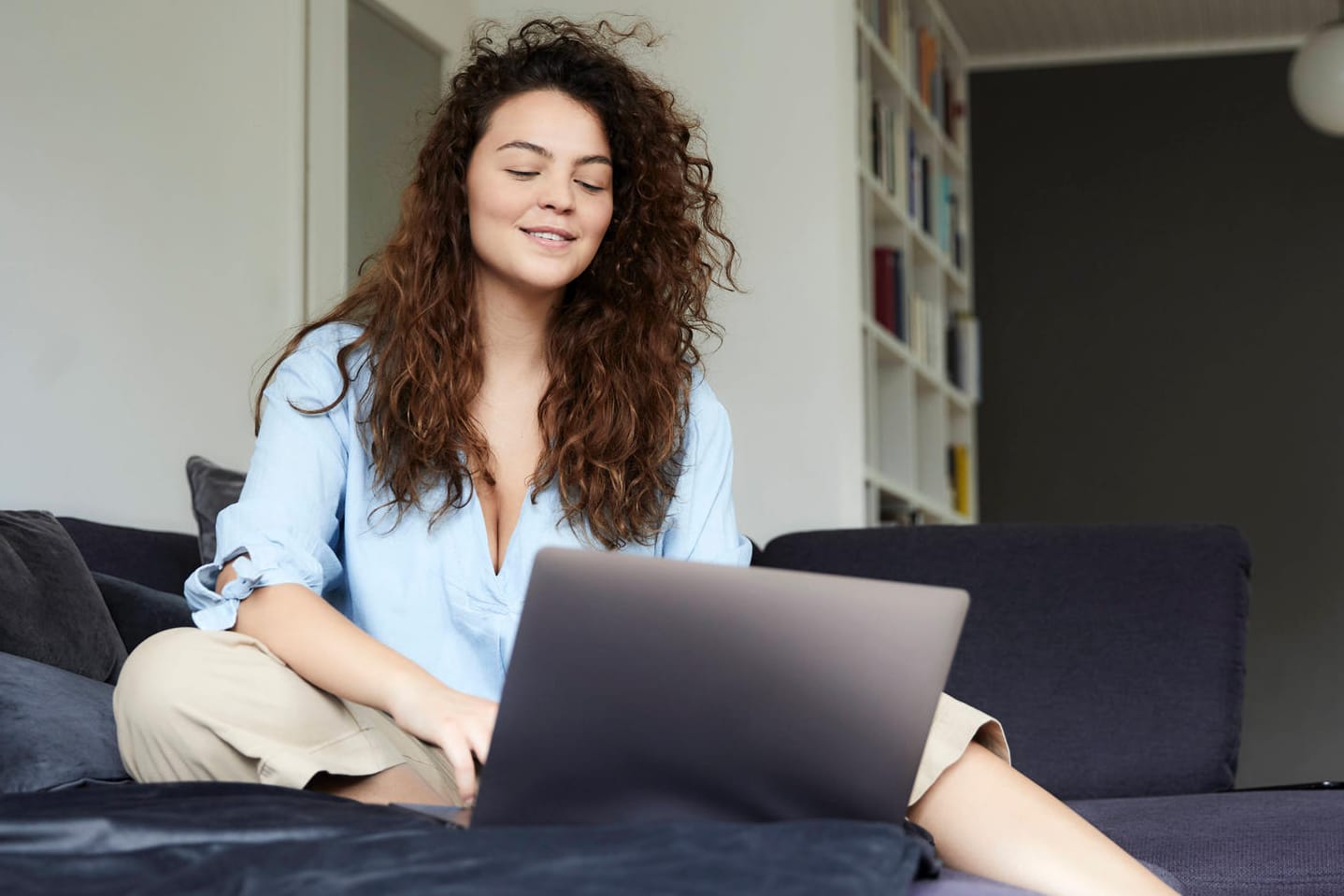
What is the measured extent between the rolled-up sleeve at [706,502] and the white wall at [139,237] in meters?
1.26

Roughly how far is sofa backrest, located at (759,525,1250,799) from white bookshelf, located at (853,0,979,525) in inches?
59.6

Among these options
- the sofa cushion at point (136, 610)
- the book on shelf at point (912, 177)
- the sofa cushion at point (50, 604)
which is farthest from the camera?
the book on shelf at point (912, 177)

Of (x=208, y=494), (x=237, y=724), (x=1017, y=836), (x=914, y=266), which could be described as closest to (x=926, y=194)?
(x=914, y=266)

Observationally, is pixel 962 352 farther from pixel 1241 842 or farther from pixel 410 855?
pixel 410 855

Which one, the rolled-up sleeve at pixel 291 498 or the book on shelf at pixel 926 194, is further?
the book on shelf at pixel 926 194

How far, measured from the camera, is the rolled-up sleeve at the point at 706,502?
5.84 ft

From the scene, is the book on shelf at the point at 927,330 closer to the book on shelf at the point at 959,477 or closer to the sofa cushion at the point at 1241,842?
the book on shelf at the point at 959,477

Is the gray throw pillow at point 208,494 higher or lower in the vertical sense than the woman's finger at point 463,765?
higher

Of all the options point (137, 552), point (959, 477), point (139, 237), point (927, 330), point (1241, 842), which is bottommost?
point (1241, 842)

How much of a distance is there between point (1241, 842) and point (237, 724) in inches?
45.4

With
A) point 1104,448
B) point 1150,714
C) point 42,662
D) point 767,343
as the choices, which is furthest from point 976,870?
point 1104,448

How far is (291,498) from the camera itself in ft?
5.11

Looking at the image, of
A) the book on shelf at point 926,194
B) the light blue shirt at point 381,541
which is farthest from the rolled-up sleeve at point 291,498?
the book on shelf at point 926,194

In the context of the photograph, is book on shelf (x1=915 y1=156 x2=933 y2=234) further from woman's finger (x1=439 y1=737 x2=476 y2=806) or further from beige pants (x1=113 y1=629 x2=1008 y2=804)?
woman's finger (x1=439 y1=737 x2=476 y2=806)
